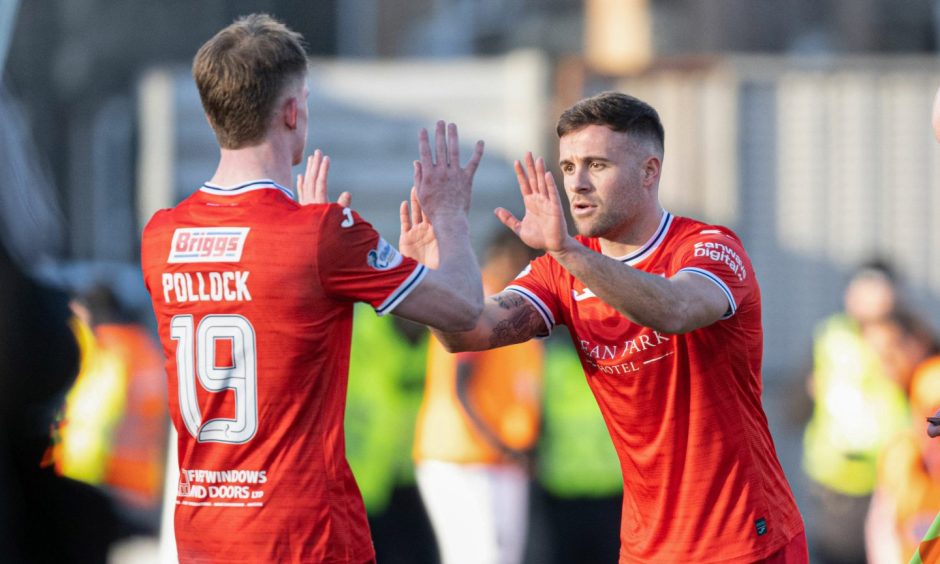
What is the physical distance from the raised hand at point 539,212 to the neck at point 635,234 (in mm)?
448

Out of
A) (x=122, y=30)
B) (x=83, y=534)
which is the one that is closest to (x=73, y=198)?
(x=122, y=30)

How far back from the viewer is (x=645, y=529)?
166 inches

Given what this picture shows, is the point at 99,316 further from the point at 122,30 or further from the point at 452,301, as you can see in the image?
the point at 122,30

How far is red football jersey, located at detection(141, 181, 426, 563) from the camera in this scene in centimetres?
359

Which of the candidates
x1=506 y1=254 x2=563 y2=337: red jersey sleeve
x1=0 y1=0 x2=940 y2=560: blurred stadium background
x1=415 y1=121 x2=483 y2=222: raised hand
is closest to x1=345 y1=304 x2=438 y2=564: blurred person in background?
x1=0 y1=0 x2=940 y2=560: blurred stadium background

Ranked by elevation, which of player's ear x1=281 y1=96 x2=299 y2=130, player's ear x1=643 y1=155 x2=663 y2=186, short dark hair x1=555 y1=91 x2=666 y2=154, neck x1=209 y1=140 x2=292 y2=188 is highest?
player's ear x1=281 y1=96 x2=299 y2=130

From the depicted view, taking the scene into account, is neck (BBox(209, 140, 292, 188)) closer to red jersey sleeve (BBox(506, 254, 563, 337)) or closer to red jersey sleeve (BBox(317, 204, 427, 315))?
red jersey sleeve (BBox(317, 204, 427, 315))

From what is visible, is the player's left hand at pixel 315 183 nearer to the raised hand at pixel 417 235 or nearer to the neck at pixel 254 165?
the raised hand at pixel 417 235

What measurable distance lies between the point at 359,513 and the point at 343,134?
26.6ft

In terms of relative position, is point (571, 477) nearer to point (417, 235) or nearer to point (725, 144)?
point (725, 144)

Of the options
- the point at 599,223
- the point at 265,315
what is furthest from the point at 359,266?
the point at 599,223

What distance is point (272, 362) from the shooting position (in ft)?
11.8

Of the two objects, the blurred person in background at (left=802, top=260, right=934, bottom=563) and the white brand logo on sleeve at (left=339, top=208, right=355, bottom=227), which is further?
the blurred person in background at (left=802, top=260, right=934, bottom=563)

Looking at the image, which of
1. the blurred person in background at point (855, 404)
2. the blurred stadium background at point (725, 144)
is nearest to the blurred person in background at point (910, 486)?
the blurred person in background at point (855, 404)
